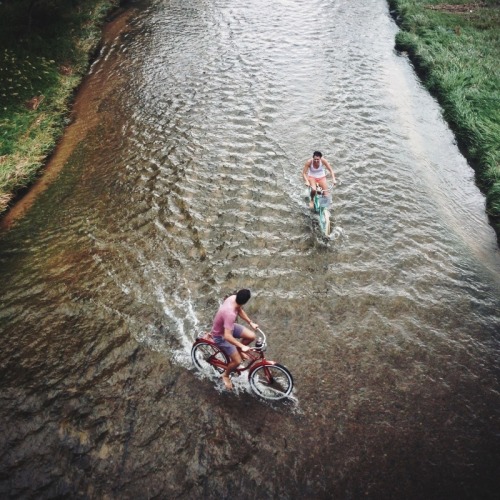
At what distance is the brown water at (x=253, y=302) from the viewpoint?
287 inches

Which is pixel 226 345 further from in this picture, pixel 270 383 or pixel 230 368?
pixel 270 383

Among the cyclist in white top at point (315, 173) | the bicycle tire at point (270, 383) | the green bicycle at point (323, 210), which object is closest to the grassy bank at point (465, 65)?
the green bicycle at point (323, 210)

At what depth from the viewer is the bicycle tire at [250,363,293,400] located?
8125mm

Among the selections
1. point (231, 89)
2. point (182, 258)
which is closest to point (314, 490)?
point (182, 258)

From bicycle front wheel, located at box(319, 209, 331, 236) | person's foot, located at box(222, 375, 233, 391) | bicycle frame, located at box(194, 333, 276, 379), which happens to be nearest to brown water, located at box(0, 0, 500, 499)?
person's foot, located at box(222, 375, 233, 391)

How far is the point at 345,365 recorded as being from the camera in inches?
346

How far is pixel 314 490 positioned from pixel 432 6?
3416 cm

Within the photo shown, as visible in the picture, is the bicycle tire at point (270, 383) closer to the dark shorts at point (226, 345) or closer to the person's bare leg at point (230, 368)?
the person's bare leg at point (230, 368)

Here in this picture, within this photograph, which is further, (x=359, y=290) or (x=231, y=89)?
(x=231, y=89)

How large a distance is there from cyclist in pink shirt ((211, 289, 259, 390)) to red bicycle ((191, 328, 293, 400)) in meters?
0.21

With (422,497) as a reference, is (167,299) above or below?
above

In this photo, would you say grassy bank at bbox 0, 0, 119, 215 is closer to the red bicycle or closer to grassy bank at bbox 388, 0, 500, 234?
the red bicycle

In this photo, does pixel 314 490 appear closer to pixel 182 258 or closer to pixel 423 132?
pixel 182 258

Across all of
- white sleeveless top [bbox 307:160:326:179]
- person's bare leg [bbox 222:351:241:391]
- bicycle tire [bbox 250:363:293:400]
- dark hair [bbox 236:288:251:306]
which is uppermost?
dark hair [bbox 236:288:251:306]
